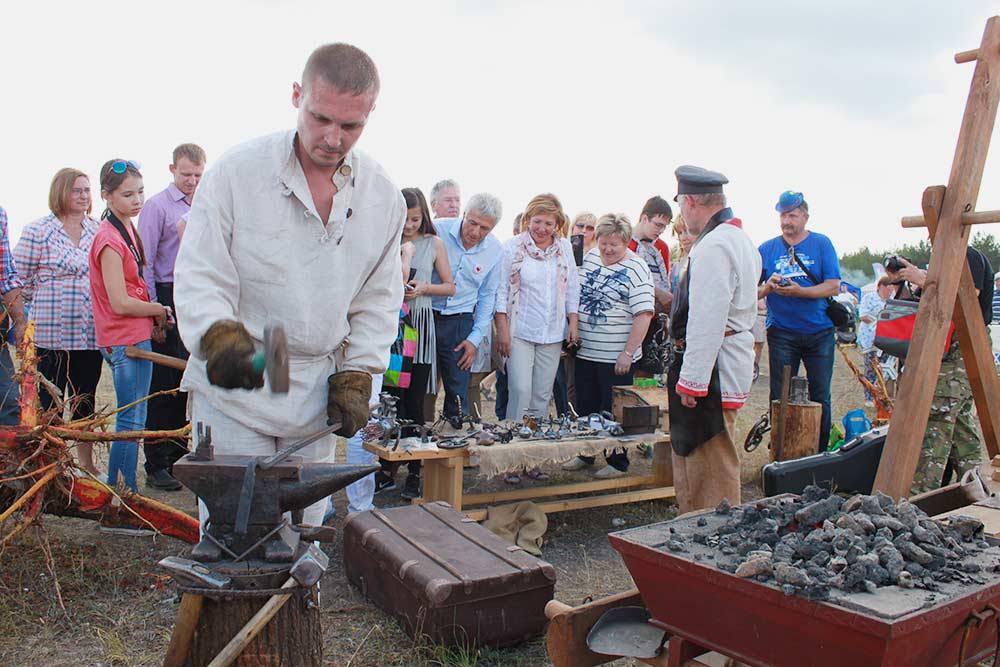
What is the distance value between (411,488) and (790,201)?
3.74m

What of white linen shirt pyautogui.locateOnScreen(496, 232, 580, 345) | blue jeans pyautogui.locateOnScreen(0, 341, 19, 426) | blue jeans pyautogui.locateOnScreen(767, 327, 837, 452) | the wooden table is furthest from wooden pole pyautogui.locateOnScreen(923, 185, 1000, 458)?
blue jeans pyautogui.locateOnScreen(0, 341, 19, 426)

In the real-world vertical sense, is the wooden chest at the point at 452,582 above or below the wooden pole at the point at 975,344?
below

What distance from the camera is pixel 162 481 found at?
17.9 feet

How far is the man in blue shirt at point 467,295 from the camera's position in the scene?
5.60 metres

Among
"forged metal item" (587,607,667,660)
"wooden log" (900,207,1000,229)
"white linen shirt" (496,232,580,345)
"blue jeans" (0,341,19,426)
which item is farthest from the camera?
"white linen shirt" (496,232,580,345)

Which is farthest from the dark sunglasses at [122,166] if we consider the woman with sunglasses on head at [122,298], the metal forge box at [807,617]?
the metal forge box at [807,617]

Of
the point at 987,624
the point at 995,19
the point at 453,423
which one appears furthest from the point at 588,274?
the point at 987,624

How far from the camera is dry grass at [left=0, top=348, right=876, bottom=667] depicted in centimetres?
327

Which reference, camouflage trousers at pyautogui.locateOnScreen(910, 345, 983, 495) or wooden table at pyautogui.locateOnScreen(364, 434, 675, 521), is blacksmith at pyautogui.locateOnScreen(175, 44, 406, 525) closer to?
wooden table at pyautogui.locateOnScreen(364, 434, 675, 521)

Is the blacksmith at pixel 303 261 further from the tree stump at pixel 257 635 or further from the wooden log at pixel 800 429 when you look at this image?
the wooden log at pixel 800 429

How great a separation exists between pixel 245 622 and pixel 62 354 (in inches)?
141

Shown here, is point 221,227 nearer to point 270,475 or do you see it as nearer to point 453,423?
point 270,475

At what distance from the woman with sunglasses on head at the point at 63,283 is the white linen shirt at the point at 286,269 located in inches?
113

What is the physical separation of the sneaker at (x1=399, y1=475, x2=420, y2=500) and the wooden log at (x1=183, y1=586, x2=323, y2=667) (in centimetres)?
309
